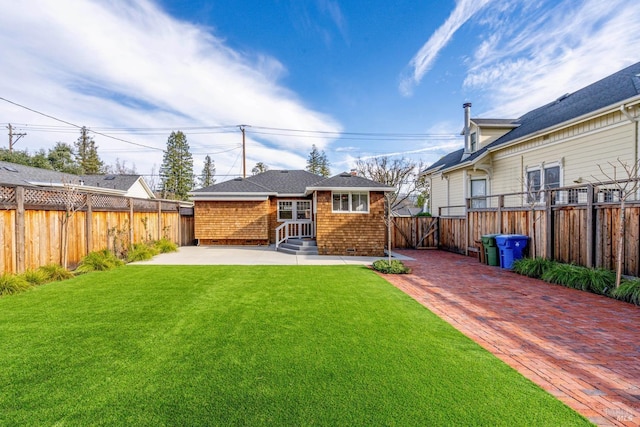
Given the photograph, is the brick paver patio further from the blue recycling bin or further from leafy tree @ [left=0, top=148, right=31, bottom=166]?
leafy tree @ [left=0, top=148, right=31, bottom=166]

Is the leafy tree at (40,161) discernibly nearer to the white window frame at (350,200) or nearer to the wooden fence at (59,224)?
the wooden fence at (59,224)

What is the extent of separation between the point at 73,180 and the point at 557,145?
2763cm

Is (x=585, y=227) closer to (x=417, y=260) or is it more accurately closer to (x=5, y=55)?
(x=417, y=260)

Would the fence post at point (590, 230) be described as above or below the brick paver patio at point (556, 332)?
above

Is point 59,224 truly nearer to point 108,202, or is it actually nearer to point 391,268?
point 108,202

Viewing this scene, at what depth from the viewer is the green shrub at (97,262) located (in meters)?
8.20

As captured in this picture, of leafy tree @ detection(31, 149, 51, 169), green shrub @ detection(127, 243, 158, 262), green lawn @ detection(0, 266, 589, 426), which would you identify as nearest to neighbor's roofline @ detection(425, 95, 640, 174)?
green lawn @ detection(0, 266, 589, 426)

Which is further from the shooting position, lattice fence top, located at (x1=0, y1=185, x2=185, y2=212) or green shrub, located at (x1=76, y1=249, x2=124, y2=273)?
green shrub, located at (x1=76, y1=249, x2=124, y2=273)

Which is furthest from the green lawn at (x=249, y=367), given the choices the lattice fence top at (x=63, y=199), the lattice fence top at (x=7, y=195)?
the lattice fence top at (x=63, y=199)

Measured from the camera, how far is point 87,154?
40.0m

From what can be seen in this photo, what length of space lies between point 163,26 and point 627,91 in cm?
1554

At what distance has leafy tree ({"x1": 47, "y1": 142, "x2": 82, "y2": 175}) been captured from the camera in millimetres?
32156

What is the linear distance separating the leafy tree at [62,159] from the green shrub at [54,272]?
111 feet

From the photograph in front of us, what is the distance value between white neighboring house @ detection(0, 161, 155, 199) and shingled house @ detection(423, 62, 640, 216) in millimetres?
19288
